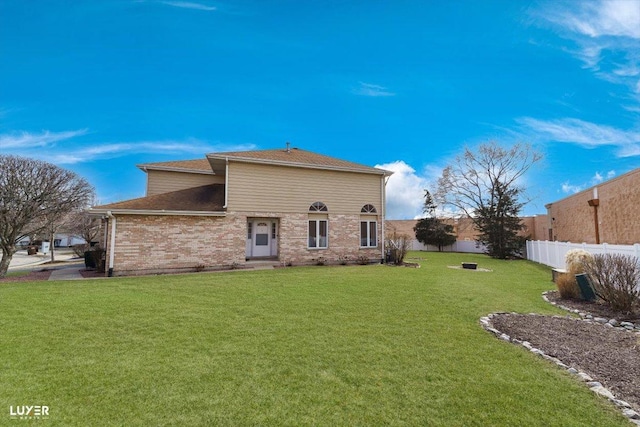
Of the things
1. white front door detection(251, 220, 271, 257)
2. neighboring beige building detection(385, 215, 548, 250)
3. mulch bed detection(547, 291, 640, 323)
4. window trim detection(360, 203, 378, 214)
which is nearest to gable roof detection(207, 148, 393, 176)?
window trim detection(360, 203, 378, 214)

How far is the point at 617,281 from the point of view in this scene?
21.4ft

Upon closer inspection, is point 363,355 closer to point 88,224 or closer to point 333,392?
point 333,392

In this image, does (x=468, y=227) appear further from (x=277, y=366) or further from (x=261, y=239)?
(x=277, y=366)

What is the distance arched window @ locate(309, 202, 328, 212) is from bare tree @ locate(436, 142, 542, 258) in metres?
16.5

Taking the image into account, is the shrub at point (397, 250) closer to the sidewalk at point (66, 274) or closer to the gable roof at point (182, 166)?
the gable roof at point (182, 166)

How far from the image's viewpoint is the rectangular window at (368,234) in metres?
16.6

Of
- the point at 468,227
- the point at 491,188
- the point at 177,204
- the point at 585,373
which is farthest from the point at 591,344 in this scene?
the point at 468,227

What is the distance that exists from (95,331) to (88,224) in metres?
25.6

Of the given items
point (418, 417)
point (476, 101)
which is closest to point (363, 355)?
point (418, 417)

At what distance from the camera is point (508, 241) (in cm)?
2412

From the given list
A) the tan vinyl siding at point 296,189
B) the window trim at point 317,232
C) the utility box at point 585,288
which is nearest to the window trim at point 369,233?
the tan vinyl siding at point 296,189
